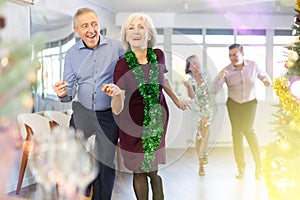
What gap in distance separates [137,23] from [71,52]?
1.08 feet

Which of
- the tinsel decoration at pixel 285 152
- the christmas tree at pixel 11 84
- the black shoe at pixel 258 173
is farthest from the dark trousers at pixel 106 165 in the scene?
the black shoe at pixel 258 173

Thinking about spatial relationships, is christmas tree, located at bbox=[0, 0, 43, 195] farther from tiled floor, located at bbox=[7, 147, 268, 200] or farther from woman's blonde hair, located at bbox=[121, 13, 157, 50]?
tiled floor, located at bbox=[7, 147, 268, 200]

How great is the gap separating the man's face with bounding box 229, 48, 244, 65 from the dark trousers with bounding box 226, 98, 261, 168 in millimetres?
324

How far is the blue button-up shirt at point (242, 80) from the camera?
10.5 feet

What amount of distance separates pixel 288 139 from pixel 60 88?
905 mm

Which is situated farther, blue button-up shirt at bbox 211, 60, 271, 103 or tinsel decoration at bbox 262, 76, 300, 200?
blue button-up shirt at bbox 211, 60, 271, 103

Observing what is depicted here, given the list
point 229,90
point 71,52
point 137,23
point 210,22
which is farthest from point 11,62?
point 210,22

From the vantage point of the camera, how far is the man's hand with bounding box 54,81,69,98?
1496 mm

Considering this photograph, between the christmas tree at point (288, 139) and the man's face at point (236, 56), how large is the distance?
1.71 metres

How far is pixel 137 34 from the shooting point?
1661 millimetres

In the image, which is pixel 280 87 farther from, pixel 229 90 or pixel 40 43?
pixel 229 90

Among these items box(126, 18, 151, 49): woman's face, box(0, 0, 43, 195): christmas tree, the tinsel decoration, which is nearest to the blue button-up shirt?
the tinsel decoration

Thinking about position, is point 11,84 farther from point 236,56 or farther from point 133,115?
point 236,56

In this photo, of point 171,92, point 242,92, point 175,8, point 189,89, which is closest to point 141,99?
point 171,92
